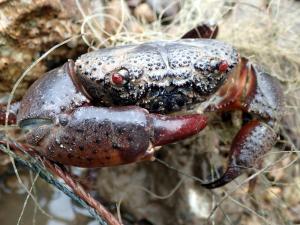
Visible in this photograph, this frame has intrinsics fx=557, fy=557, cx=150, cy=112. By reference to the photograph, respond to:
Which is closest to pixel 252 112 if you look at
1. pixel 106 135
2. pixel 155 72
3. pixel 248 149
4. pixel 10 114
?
pixel 248 149

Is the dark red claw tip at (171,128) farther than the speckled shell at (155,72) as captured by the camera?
No

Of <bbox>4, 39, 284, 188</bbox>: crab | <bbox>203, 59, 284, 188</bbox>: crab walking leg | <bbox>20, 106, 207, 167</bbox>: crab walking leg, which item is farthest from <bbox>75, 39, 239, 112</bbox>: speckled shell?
<bbox>203, 59, 284, 188</bbox>: crab walking leg

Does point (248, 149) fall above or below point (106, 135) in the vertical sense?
below

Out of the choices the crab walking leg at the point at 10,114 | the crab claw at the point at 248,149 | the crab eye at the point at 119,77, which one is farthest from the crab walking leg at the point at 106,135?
the crab claw at the point at 248,149

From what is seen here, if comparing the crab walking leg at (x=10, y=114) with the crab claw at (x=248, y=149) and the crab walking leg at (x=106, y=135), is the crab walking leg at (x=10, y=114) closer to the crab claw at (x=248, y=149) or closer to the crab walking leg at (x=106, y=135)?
the crab walking leg at (x=106, y=135)

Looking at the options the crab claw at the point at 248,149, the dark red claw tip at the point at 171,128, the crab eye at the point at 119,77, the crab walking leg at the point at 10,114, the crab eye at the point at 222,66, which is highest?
the crab eye at the point at 119,77

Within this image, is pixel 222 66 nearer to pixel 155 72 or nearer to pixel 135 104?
pixel 155 72

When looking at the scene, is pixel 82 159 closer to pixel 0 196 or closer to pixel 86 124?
pixel 86 124
